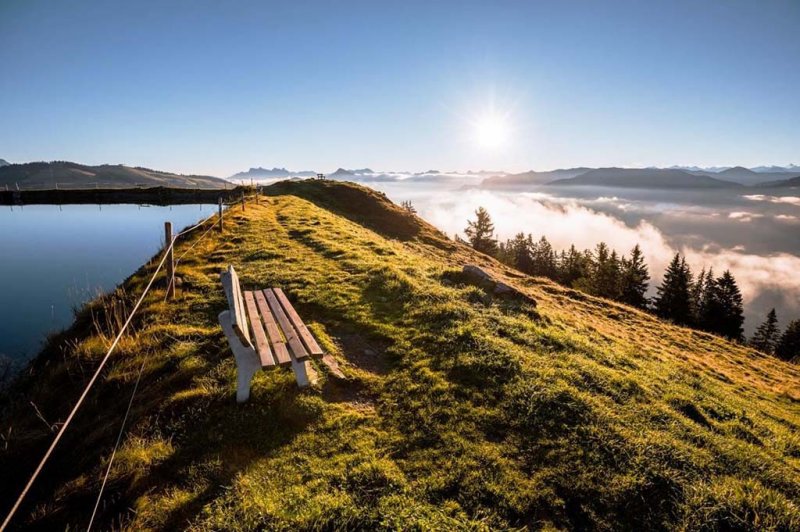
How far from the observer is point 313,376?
7070 millimetres

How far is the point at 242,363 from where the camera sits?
610 cm

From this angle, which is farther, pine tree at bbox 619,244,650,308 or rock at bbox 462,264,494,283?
pine tree at bbox 619,244,650,308

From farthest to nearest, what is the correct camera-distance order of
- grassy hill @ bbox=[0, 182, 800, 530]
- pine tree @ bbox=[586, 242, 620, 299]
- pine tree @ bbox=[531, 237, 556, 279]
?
pine tree @ bbox=[531, 237, 556, 279] < pine tree @ bbox=[586, 242, 620, 299] < grassy hill @ bbox=[0, 182, 800, 530]

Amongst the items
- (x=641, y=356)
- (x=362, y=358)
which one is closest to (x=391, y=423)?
(x=362, y=358)

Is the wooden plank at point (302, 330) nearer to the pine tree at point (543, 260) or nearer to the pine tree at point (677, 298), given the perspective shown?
the pine tree at point (677, 298)

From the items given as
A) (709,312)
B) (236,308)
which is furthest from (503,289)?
(709,312)

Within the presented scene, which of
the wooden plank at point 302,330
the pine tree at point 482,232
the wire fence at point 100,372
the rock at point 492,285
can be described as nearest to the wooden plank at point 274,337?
the wooden plank at point 302,330

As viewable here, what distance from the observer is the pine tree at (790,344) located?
52875 mm

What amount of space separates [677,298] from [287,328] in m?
67.0

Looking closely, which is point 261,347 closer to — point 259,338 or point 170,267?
point 259,338

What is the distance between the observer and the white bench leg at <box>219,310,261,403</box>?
606 centimetres

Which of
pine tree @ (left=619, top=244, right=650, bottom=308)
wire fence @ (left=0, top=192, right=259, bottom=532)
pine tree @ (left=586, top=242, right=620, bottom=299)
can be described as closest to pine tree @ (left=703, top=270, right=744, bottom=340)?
pine tree @ (left=619, top=244, right=650, bottom=308)

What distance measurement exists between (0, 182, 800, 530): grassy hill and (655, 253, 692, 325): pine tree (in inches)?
2206

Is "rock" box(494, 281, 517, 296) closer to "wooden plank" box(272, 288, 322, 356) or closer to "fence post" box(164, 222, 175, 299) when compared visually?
"wooden plank" box(272, 288, 322, 356)
